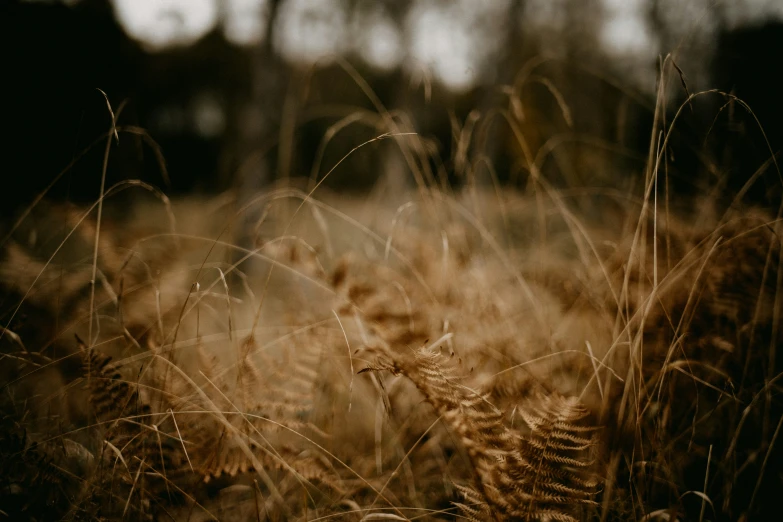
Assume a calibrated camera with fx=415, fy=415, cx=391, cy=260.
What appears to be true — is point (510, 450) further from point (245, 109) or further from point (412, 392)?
point (245, 109)

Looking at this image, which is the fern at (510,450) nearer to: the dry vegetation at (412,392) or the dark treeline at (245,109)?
the dry vegetation at (412,392)

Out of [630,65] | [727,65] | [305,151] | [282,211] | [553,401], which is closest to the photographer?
[553,401]

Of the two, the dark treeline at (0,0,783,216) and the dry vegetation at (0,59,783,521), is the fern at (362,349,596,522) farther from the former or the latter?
the dark treeline at (0,0,783,216)

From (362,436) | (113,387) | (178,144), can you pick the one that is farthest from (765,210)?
(178,144)

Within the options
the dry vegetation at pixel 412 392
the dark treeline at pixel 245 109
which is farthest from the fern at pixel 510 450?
the dark treeline at pixel 245 109

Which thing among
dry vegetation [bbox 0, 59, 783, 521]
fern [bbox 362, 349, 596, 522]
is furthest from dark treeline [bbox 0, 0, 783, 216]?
fern [bbox 362, 349, 596, 522]

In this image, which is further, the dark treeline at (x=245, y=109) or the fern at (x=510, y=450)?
the dark treeline at (x=245, y=109)

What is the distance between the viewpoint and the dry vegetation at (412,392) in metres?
0.78

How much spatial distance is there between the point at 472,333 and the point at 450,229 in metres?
0.64

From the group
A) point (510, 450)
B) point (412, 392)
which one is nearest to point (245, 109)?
point (412, 392)

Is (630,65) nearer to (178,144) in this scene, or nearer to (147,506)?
(147,506)

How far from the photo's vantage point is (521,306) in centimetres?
197

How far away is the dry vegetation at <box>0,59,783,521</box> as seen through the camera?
781 mm

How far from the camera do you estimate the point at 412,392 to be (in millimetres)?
1466
